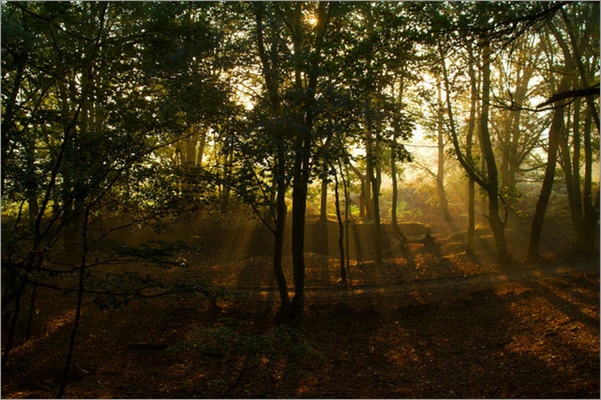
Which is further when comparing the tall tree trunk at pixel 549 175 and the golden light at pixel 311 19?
the tall tree trunk at pixel 549 175

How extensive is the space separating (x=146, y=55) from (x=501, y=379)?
884 centimetres

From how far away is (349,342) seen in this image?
1330cm

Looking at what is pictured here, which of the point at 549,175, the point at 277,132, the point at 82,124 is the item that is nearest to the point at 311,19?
the point at 277,132

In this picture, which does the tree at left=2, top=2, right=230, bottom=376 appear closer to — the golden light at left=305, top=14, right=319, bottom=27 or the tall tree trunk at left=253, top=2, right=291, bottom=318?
the tall tree trunk at left=253, top=2, right=291, bottom=318

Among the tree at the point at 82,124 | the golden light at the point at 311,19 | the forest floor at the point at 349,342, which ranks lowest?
the forest floor at the point at 349,342

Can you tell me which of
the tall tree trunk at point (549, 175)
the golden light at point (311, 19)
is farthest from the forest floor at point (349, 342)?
the golden light at point (311, 19)

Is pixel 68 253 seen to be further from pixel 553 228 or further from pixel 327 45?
pixel 553 228

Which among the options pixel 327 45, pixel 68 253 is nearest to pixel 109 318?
pixel 68 253

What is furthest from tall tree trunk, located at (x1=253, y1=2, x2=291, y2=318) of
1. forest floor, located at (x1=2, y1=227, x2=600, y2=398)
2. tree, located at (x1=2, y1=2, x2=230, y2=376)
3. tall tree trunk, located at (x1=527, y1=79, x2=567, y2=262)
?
tall tree trunk, located at (x1=527, y1=79, x2=567, y2=262)

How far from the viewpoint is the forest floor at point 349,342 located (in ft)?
29.7

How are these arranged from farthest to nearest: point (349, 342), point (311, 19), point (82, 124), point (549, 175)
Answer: point (549, 175)
point (311, 19)
point (349, 342)
point (82, 124)

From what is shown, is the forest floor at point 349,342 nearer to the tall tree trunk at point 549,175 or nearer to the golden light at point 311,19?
the tall tree trunk at point 549,175

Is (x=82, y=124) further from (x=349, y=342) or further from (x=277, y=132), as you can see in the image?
(x=349, y=342)

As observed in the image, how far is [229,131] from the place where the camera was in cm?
1163
